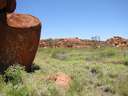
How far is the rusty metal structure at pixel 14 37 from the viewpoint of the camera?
14.0 m

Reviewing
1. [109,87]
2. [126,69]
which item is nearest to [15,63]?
[109,87]

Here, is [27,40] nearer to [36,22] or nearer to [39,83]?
[36,22]

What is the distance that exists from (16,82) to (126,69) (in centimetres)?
747

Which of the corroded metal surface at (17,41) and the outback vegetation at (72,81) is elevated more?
the corroded metal surface at (17,41)

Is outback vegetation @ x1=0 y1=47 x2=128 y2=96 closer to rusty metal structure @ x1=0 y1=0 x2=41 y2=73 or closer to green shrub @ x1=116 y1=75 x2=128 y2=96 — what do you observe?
green shrub @ x1=116 y1=75 x2=128 y2=96

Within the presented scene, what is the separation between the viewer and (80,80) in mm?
14398

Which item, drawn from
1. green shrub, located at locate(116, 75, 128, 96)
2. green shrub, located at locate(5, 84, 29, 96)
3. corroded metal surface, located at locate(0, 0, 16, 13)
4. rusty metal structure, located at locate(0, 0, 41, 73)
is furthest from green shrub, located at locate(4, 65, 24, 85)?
green shrub, located at locate(116, 75, 128, 96)

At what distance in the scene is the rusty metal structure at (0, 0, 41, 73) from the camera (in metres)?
14.0

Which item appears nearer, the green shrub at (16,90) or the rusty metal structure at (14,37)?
the green shrub at (16,90)

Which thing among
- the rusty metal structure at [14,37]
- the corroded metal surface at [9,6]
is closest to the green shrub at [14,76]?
the rusty metal structure at [14,37]

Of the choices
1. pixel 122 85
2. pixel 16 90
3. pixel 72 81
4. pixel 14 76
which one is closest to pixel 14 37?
pixel 14 76

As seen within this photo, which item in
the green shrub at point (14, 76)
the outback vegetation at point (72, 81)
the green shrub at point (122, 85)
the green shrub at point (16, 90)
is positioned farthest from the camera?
the green shrub at point (122, 85)

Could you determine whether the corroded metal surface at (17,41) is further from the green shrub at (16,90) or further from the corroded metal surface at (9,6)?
the green shrub at (16,90)

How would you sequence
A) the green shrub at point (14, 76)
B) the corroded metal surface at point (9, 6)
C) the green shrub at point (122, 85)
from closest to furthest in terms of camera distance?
the green shrub at point (14, 76), the green shrub at point (122, 85), the corroded metal surface at point (9, 6)
